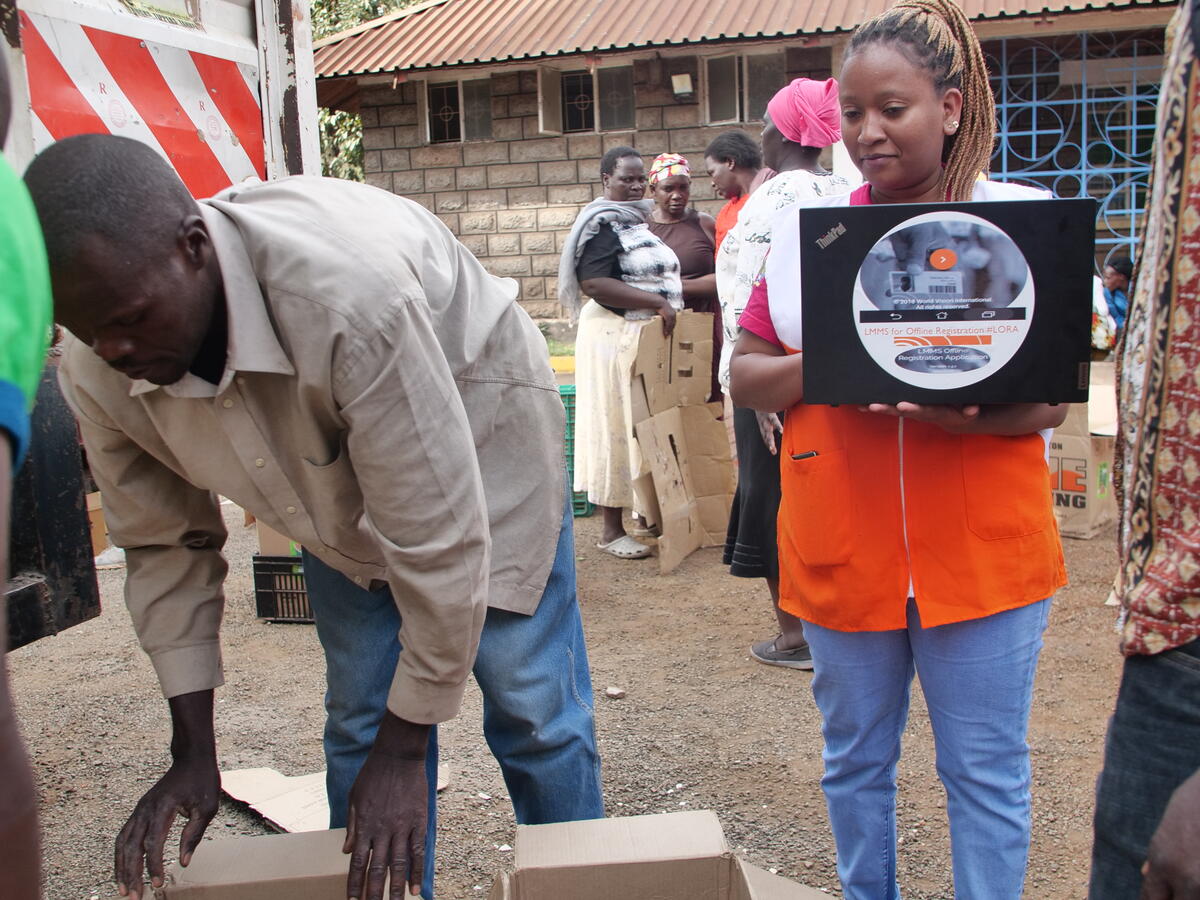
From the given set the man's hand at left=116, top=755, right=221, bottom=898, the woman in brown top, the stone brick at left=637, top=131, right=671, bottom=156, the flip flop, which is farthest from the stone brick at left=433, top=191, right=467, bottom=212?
the man's hand at left=116, top=755, right=221, bottom=898

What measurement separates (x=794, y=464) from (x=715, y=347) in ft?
12.5

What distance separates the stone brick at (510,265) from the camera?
12.8m

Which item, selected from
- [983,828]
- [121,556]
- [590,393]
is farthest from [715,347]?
[983,828]

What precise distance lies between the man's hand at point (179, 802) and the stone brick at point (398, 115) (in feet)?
38.5

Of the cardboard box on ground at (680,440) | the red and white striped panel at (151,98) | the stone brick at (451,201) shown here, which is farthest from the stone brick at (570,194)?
the red and white striped panel at (151,98)

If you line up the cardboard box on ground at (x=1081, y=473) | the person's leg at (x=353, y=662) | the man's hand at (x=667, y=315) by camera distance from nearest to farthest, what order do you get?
the person's leg at (x=353, y=662), the man's hand at (x=667, y=315), the cardboard box on ground at (x=1081, y=473)

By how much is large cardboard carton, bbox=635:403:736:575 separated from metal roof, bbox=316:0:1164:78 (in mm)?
6139

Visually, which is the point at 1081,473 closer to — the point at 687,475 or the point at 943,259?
the point at 687,475

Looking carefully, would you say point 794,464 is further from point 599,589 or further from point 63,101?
point 599,589

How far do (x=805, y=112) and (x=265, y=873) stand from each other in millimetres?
2870

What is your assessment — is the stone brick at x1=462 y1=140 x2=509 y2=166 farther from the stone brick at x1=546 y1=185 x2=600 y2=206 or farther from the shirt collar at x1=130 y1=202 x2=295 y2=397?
the shirt collar at x1=130 y1=202 x2=295 y2=397

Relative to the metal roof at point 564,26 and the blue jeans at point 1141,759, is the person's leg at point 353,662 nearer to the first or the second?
the blue jeans at point 1141,759

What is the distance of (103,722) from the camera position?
3.79m

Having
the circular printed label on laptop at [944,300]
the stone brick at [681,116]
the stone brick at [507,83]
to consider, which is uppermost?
the stone brick at [507,83]
